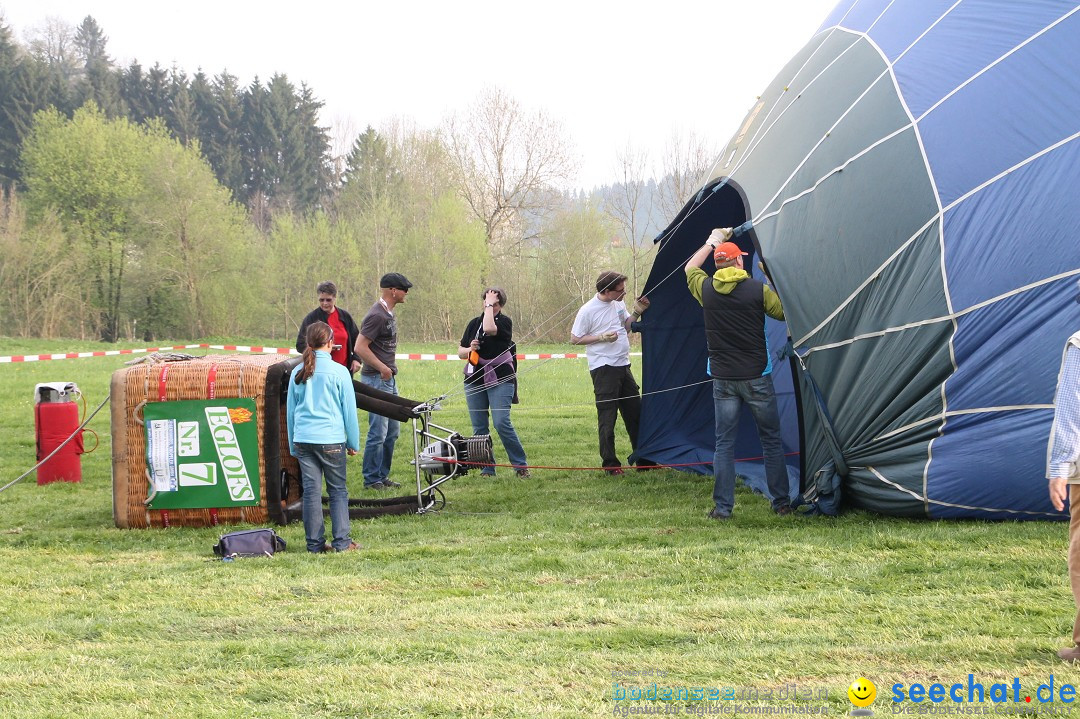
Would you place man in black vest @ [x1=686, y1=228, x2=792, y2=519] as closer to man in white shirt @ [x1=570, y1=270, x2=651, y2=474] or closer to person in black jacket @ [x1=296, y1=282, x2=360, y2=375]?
man in white shirt @ [x1=570, y1=270, x2=651, y2=474]

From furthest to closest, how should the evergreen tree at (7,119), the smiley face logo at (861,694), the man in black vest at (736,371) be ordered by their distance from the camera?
the evergreen tree at (7,119)
the man in black vest at (736,371)
the smiley face logo at (861,694)

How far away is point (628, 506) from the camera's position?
7.14 m

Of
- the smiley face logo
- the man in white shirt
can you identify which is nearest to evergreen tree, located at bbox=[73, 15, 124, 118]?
the man in white shirt

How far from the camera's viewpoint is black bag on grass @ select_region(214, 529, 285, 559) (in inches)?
231

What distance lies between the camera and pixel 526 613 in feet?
14.5

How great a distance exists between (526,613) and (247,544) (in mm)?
2169

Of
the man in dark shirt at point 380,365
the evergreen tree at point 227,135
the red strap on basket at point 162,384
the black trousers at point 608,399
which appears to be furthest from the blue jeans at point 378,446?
the evergreen tree at point 227,135

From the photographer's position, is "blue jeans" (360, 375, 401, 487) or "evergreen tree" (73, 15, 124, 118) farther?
"evergreen tree" (73, 15, 124, 118)

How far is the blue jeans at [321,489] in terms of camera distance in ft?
19.6

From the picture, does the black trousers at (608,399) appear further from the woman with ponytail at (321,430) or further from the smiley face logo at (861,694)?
the smiley face logo at (861,694)

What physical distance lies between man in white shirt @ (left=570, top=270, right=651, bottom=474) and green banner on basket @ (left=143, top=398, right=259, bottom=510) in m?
2.75

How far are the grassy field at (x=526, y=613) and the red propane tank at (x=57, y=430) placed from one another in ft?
4.90

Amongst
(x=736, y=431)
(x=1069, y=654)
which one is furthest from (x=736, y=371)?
(x=1069, y=654)

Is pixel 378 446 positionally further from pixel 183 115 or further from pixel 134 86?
pixel 134 86
